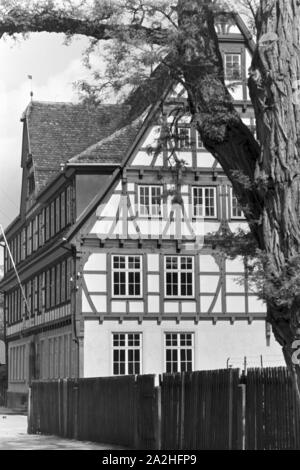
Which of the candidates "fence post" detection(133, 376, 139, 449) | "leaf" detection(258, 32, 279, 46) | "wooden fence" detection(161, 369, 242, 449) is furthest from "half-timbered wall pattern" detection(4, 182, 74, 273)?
"leaf" detection(258, 32, 279, 46)

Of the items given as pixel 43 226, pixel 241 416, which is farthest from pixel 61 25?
pixel 43 226

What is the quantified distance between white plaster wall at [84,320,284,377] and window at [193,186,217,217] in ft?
13.8

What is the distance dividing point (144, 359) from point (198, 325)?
2414 mm

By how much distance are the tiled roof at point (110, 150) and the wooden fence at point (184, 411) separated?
15502 millimetres

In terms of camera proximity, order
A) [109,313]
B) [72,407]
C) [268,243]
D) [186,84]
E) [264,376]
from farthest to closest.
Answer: [109,313] < [72,407] < [264,376] < [186,84] < [268,243]

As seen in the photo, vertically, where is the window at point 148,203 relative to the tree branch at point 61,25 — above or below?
above

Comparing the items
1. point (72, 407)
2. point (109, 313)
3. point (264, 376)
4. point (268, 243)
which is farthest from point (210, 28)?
point (109, 313)

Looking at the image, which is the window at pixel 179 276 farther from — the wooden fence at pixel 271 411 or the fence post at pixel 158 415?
the wooden fence at pixel 271 411

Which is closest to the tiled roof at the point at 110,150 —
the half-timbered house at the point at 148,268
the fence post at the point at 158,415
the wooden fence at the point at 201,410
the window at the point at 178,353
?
the half-timbered house at the point at 148,268

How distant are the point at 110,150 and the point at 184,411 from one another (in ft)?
79.1

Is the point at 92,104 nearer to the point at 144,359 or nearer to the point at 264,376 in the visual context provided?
the point at 264,376

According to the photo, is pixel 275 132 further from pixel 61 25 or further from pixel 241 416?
pixel 241 416

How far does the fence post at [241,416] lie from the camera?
15.7 metres

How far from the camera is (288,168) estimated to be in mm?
12883
